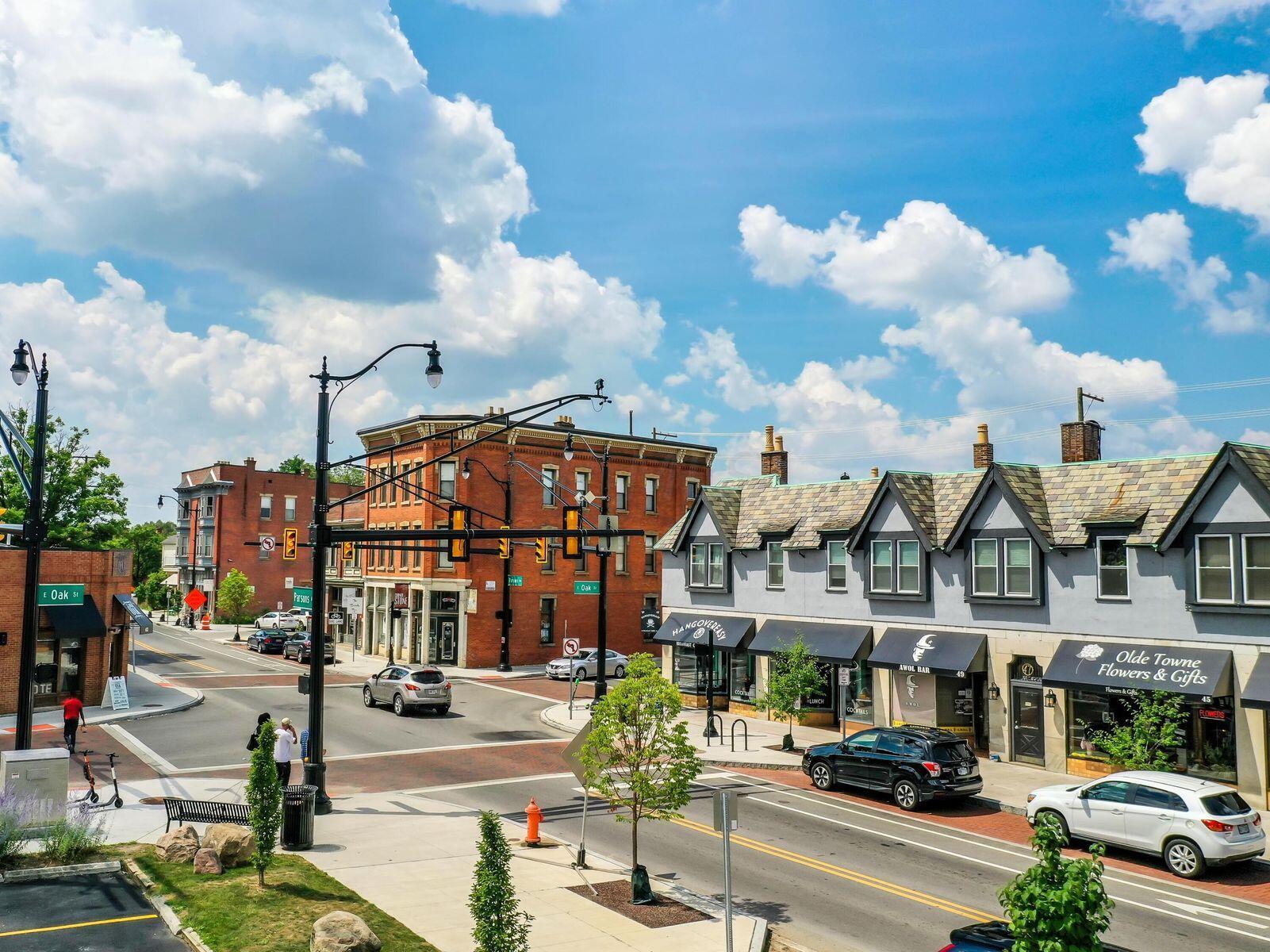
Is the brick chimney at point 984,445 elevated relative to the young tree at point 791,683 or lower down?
elevated

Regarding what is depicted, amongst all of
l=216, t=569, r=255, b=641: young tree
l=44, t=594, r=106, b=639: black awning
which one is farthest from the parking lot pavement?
l=216, t=569, r=255, b=641: young tree

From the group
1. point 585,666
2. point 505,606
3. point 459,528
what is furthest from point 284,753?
point 505,606

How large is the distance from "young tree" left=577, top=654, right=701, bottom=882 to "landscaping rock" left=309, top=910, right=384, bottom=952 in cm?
423

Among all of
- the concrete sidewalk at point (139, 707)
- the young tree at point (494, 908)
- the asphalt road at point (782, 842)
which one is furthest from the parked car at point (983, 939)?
the concrete sidewalk at point (139, 707)

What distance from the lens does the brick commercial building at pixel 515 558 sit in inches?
2110

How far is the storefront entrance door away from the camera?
2712 centimetres

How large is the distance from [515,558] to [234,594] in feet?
111

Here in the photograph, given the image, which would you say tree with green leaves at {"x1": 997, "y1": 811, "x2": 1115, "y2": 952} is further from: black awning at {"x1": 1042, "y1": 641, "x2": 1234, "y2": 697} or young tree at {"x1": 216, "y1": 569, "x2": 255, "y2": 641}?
young tree at {"x1": 216, "y1": 569, "x2": 255, "y2": 641}

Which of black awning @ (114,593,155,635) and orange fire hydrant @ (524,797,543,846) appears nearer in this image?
orange fire hydrant @ (524,797,543,846)

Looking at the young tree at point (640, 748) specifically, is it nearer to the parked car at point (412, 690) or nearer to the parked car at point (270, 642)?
the parked car at point (412, 690)

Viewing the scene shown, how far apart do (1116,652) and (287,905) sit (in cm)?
2080

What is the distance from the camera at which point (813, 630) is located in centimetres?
3375

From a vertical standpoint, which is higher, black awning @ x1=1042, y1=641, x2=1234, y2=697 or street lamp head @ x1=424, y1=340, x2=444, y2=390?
street lamp head @ x1=424, y1=340, x2=444, y2=390

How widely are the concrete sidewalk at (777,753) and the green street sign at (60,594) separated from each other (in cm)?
1714
